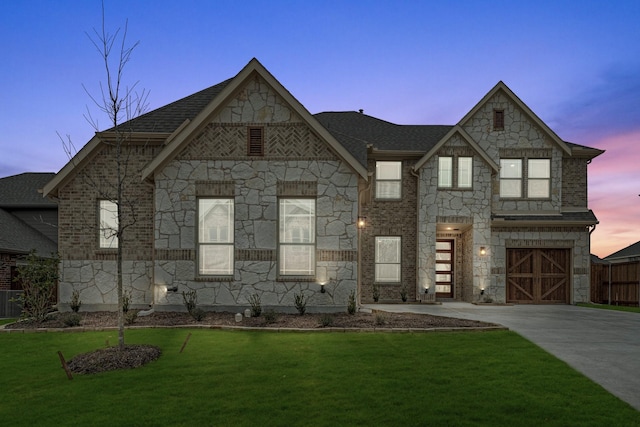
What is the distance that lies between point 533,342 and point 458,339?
1.61 m

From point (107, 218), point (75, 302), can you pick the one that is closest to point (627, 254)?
point (107, 218)

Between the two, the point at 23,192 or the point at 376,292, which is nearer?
the point at 376,292

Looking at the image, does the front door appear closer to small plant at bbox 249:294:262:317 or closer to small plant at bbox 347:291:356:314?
small plant at bbox 347:291:356:314

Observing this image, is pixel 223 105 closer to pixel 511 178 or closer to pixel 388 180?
pixel 388 180

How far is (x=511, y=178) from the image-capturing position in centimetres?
1825

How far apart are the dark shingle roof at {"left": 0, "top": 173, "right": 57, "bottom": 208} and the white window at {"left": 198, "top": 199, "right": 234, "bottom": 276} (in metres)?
14.1

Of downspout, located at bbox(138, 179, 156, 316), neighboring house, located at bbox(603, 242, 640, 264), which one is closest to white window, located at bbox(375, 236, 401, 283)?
downspout, located at bbox(138, 179, 156, 316)

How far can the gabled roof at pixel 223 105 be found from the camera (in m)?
12.0

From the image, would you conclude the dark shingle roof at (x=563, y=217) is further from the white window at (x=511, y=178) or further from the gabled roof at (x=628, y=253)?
the gabled roof at (x=628, y=253)

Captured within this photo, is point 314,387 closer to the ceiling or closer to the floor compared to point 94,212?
closer to the floor

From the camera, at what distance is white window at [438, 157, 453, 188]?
58.0 ft

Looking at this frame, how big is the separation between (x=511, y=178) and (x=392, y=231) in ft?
19.7

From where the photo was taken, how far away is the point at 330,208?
481 inches

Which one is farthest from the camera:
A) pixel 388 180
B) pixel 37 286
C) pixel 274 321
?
pixel 388 180
